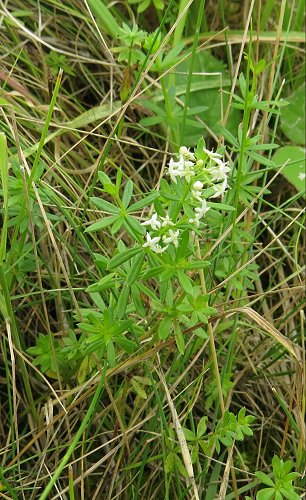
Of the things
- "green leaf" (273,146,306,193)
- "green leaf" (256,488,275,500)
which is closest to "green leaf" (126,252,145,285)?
"green leaf" (256,488,275,500)

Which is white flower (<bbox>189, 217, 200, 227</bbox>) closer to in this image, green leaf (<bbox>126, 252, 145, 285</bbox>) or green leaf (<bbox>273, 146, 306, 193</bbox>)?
green leaf (<bbox>126, 252, 145, 285</bbox>)

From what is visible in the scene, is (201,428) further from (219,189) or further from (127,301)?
(219,189)

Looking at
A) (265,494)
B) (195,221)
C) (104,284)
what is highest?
(195,221)

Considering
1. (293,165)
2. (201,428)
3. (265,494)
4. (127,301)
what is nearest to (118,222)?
(127,301)

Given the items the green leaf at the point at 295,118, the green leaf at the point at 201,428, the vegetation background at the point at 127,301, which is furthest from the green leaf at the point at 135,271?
the green leaf at the point at 295,118

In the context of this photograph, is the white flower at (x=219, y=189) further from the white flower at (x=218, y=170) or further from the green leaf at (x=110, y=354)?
the green leaf at (x=110, y=354)

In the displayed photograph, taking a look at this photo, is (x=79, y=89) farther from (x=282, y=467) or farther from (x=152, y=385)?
(x=282, y=467)

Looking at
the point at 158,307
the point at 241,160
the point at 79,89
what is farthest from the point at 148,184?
the point at 158,307
